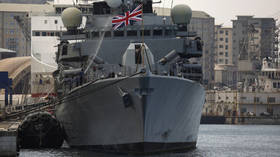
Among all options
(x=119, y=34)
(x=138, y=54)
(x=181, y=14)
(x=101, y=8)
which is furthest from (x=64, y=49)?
(x=181, y=14)

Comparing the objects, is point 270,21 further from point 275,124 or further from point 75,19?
point 75,19

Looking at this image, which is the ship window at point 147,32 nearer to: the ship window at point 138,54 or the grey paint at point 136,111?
the grey paint at point 136,111

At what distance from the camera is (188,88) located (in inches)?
1647

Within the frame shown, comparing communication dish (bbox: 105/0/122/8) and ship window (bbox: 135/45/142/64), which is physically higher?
communication dish (bbox: 105/0/122/8)

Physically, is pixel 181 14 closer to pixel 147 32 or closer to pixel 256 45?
pixel 147 32

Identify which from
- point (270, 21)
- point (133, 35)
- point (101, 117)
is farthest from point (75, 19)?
point (270, 21)

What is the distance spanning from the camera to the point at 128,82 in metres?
38.6

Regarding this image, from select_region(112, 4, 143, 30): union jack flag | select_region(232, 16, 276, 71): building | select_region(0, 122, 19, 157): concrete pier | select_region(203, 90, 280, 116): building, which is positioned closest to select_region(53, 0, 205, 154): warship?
select_region(112, 4, 143, 30): union jack flag

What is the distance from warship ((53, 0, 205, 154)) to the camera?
39.0m

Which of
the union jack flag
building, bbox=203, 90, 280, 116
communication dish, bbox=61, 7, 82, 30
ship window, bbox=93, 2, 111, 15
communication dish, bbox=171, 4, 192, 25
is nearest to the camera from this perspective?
the union jack flag

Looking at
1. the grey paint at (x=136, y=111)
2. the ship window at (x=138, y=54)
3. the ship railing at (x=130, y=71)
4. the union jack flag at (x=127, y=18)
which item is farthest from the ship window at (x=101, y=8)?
the ship window at (x=138, y=54)

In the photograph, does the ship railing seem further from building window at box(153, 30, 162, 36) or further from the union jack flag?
building window at box(153, 30, 162, 36)

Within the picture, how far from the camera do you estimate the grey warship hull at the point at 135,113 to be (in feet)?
127

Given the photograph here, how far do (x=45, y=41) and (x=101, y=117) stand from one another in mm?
49936
